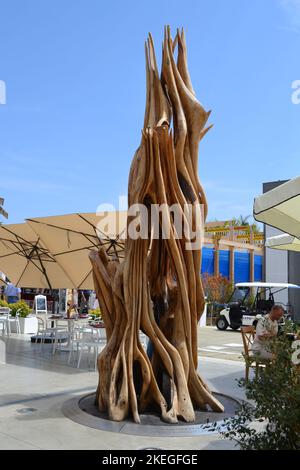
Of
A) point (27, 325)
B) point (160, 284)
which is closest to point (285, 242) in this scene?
point (160, 284)

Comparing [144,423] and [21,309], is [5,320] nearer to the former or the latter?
[21,309]

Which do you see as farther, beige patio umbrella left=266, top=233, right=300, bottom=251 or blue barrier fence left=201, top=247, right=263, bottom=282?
blue barrier fence left=201, top=247, right=263, bottom=282

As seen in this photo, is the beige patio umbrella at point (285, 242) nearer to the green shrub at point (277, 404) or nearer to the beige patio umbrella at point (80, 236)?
the beige patio umbrella at point (80, 236)

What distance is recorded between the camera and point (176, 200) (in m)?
5.49

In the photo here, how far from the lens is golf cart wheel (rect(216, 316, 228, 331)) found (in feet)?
59.3

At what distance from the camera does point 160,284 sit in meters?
5.80

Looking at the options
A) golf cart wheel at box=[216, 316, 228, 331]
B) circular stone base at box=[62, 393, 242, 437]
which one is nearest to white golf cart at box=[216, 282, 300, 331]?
golf cart wheel at box=[216, 316, 228, 331]

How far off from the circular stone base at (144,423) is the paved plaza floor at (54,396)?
101 millimetres

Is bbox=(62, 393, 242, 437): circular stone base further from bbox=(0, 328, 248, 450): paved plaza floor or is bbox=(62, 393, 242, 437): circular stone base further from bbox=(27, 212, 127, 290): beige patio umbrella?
bbox=(27, 212, 127, 290): beige patio umbrella

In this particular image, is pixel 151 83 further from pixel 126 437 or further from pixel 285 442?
pixel 285 442

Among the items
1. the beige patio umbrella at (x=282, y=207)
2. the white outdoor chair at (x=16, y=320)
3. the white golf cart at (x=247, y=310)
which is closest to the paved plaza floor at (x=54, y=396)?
the white outdoor chair at (x=16, y=320)

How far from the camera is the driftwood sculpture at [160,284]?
5.26 meters

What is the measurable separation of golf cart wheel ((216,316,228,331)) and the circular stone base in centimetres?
1248

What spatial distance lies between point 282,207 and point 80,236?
571cm
